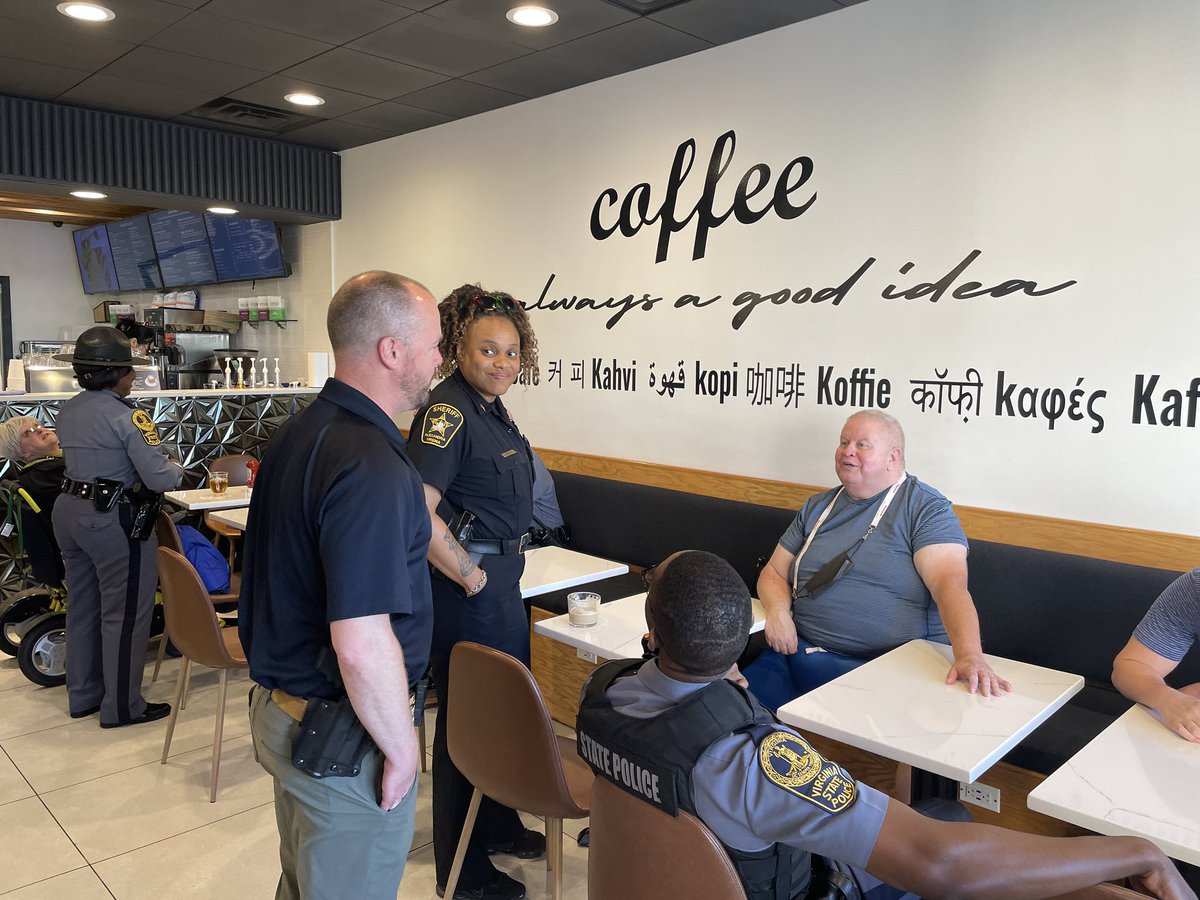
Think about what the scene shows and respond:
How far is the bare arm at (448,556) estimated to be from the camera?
2.23 metres

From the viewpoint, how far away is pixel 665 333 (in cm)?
421

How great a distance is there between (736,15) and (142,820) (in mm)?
3655

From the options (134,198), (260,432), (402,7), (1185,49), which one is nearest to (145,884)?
(402,7)

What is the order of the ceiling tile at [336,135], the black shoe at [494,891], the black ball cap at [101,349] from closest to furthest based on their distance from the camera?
1. the black shoe at [494,891]
2. the black ball cap at [101,349]
3. the ceiling tile at [336,135]

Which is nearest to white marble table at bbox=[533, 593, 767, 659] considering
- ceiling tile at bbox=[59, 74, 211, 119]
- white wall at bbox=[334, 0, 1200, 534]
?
white wall at bbox=[334, 0, 1200, 534]

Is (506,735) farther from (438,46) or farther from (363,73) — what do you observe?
(363,73)

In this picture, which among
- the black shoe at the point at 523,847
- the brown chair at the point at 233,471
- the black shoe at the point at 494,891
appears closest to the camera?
the black shoe at the point at 494,891

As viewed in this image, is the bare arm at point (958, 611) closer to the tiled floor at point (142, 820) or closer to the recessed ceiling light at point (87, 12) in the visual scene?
the tiled floor at point (142, 820)

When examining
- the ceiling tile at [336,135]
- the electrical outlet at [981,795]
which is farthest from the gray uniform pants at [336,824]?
the ceiling tile at [336,135]

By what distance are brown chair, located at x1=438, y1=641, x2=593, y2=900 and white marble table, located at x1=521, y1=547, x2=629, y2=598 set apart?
2.29 feet

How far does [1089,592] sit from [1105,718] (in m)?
0.39

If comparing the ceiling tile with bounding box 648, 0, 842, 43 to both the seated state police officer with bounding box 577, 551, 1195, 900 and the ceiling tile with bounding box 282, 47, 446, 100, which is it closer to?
the ceiling tile with bounding box 282, 47, 446, 100

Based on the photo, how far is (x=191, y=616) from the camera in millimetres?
3104

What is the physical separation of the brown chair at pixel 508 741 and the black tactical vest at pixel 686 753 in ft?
1.81
